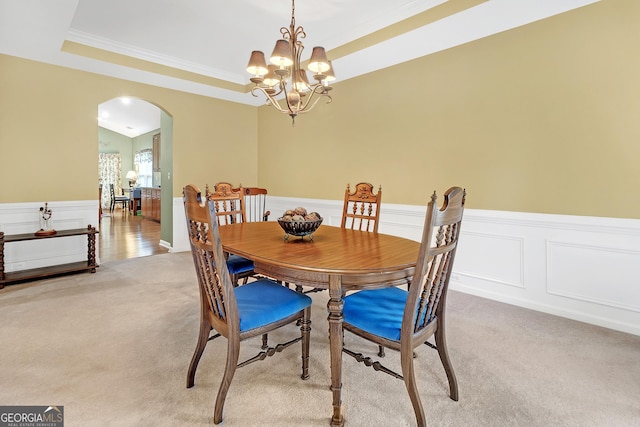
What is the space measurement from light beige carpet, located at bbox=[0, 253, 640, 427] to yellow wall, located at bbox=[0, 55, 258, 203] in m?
1.68

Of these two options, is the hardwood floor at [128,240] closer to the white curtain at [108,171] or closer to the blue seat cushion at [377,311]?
the blue seat cushion at [377,311]

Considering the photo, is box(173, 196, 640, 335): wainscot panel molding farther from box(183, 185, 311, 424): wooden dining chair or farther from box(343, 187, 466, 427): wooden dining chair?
box(183, 185, 311, 424): wooden dining chair

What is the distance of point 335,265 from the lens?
141 centimetres

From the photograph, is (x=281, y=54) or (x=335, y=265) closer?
(x=335, y=265)

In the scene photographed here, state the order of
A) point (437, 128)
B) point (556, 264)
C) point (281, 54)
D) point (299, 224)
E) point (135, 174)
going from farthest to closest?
point (135, 174) → point (437, 128) → point (556, 264) → point (281, 54) → point (299, 224)

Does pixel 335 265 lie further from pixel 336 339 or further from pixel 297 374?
pixel 297 374

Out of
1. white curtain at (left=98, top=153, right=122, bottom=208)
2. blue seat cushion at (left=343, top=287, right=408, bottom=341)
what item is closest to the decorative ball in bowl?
blue seat cushion at (left=343, top=287, right=408, bottom=341)

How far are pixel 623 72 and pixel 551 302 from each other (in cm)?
182

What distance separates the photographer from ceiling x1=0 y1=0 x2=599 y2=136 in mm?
2617

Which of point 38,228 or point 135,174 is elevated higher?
point 135,174

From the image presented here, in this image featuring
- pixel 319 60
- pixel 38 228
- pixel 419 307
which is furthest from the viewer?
pixel 38 228

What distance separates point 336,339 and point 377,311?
0.25 meters

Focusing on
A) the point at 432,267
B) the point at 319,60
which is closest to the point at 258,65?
the point at 319,60

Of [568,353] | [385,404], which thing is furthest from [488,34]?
[385,404]
